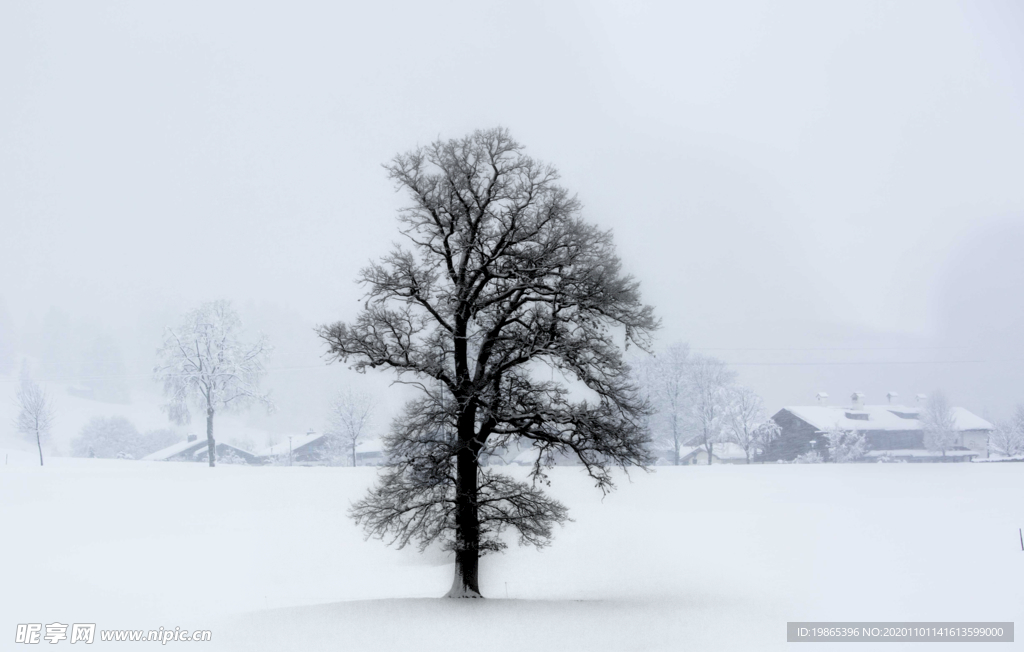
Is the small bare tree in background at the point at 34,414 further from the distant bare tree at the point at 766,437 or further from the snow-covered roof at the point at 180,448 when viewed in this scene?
the distant bare tree at the point at 766,437

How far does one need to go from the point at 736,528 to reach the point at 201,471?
1287 inches

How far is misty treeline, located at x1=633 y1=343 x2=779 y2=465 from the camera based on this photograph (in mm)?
47844

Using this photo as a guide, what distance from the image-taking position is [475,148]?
14.4 metres

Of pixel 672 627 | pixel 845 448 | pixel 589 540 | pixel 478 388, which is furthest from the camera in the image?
pixel 845 448

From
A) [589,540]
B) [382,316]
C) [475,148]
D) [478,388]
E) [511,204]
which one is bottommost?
[589,540]

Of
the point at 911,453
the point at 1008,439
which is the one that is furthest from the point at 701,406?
the point at 1008,439

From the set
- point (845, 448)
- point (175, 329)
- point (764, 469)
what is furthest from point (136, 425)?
point (845, 448)

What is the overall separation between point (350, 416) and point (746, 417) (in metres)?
30.0

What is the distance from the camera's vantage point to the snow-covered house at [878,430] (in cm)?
4672

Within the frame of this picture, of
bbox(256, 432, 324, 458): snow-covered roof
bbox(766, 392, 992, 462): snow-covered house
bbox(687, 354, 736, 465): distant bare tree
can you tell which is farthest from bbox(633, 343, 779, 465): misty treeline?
bbox(256, 432, 324, 458): snow-covered roof

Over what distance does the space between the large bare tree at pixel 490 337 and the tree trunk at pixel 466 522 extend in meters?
0.03

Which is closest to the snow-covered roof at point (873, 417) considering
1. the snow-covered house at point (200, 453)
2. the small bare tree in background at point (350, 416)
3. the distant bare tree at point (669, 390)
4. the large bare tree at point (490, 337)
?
the distant bare tree at point (669, 390)

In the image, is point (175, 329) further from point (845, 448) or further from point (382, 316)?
point (845, 448)

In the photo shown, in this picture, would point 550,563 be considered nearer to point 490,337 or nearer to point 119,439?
point 490,337
